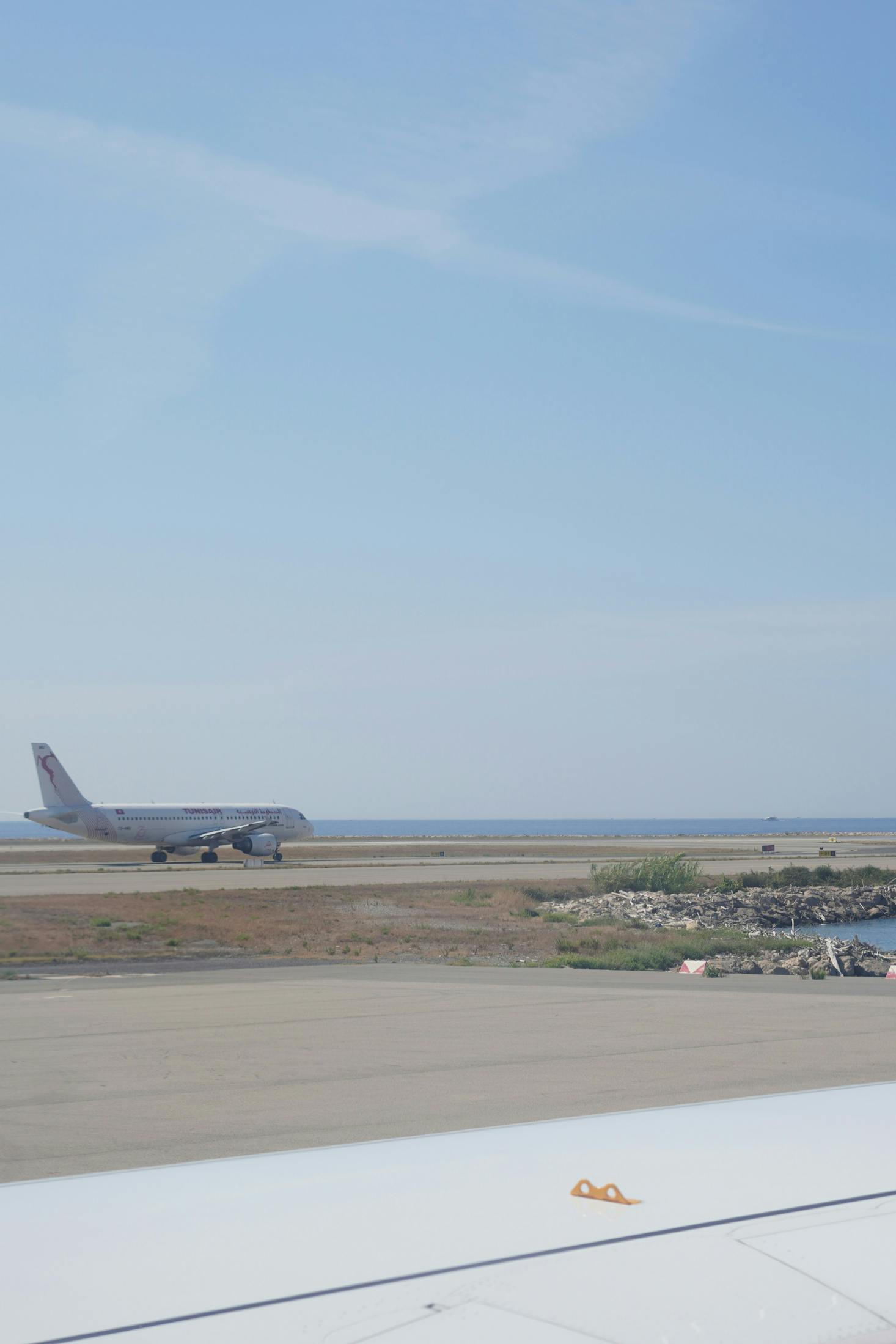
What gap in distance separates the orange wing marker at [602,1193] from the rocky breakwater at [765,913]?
67.2 ft

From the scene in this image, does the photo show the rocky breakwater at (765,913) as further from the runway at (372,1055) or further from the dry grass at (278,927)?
the runway at (372,1055)

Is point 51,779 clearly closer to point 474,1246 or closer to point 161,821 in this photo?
point 161,821

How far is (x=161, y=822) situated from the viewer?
247ft

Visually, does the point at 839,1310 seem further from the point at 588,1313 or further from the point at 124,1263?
the point at 124,1263

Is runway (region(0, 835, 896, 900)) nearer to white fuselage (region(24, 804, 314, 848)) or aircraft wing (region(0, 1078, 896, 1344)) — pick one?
white fuselage (region(24, 804, 314, 848))

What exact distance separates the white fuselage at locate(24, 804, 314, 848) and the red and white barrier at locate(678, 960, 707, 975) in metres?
55.4

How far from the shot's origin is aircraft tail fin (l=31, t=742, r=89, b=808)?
74.0 m

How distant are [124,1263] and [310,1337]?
0.72 meters

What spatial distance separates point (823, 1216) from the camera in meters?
3.85

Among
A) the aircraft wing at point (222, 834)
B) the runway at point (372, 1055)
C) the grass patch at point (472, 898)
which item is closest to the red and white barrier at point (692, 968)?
the runway at point (372, 1055)

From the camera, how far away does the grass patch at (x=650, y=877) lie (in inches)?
2067

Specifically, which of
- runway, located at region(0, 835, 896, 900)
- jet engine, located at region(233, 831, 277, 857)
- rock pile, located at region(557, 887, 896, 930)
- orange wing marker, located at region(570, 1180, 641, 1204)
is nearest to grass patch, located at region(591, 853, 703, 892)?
rock pile, located at region(557, 887, 896, 930)

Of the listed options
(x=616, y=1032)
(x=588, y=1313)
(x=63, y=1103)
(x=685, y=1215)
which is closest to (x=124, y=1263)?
(x=588, y=1313)

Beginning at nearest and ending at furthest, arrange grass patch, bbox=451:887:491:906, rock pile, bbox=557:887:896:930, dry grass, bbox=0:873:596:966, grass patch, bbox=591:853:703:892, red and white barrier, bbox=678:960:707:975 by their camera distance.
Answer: red and white barrier, bbox=678:960:707:975 → dry grass, bbox=0:873:596:966 → rock pile, bbox=557:887:896:930 → grass patch, bbox=451:887:491:906 → grass patch, bbox=591:853:703:892
